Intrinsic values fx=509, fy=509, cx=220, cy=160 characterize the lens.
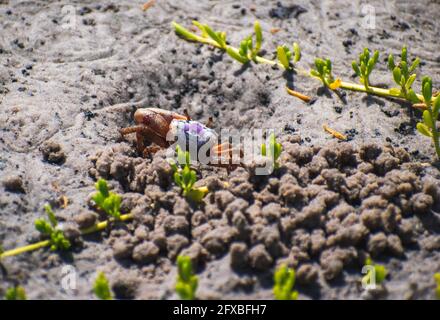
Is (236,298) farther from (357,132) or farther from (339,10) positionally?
(339,10)

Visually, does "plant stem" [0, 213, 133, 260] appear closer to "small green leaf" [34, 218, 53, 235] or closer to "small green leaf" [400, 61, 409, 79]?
"small green leaf" [34, 218, 53, 235]

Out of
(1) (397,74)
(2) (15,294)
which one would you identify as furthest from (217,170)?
(2) (15,294)

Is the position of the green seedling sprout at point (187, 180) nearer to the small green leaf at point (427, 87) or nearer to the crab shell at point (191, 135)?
the crab shell at point (191, 135)

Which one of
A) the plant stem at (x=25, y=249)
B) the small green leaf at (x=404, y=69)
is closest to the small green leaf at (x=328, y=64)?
the small green leaf at (x=404, y=69)

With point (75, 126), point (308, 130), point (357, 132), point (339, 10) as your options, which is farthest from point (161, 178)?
point (339, 10)

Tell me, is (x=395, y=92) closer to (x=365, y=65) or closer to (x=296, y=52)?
(x=365, y=65)
